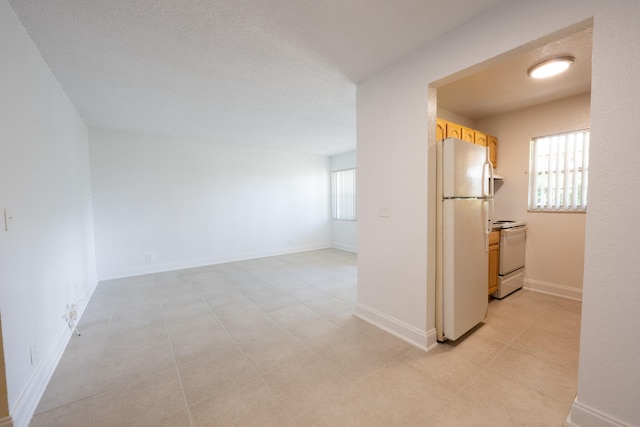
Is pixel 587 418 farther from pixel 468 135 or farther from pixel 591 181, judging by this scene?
pixel 468 135

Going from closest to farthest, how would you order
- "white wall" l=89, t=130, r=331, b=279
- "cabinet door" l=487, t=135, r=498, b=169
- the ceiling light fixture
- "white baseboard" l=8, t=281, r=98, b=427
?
"white baseboard" l=8, t=281, r=98, b=427, the ceiling light fixture, "cabinet door" l=487, t=135, r=498, b=169, "white wall" l=89, t=130, r=331, b=279

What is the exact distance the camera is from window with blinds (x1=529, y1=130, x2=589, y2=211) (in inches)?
125

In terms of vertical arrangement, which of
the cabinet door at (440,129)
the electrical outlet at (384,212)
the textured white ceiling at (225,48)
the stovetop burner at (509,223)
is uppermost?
the textured white ceiling at (225,48)

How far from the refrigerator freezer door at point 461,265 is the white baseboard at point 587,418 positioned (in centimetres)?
80

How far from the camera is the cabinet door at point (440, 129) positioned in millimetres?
2482

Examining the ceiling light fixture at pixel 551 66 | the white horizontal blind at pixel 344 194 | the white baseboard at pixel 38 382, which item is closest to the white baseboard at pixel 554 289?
the ceiling light fixture at pixel 551 66

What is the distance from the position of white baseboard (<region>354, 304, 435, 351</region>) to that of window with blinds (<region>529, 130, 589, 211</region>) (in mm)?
2753

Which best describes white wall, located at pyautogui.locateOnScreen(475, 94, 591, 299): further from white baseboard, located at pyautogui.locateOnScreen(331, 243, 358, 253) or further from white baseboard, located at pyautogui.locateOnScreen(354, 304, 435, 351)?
white baseboard, located at pyautogui.locateOnScreen(331, 243, 358, 253)

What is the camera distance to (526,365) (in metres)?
1.94

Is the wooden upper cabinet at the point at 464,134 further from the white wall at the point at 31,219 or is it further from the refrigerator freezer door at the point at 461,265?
the white wall at the point at 31,219

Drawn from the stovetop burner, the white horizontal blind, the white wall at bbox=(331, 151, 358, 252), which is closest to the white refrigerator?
the stovetop burner

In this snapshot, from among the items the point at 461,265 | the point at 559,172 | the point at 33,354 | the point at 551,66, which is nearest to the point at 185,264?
the point at 33,354

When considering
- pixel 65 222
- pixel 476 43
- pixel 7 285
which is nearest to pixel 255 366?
pixel 7 285

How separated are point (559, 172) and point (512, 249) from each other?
1197 millimetres
